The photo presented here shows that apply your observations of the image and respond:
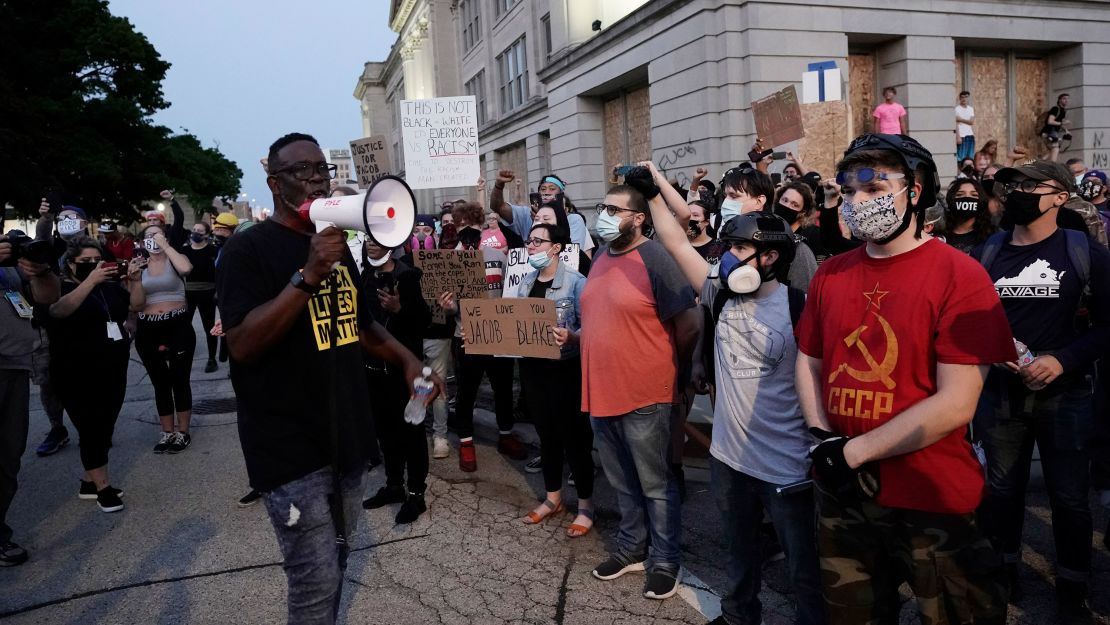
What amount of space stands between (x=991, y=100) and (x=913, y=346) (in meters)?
17.1

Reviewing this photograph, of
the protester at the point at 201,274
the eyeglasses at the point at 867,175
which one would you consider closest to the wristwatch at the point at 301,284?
the eyeglasses at the point at 867,175

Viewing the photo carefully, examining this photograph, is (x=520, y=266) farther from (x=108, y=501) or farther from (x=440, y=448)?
(x=108, y=501)

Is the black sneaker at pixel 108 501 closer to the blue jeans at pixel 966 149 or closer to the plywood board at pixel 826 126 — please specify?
the plywood board at pixel 826 126

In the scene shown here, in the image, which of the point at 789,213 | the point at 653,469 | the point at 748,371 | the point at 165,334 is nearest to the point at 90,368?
the point at 165,334

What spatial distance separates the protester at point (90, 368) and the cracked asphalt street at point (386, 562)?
0.32 metres

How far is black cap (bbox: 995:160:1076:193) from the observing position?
3.58 m

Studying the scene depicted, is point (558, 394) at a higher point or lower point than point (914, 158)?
lower

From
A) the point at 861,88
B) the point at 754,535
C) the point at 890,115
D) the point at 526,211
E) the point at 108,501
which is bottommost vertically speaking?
the point at 108,501

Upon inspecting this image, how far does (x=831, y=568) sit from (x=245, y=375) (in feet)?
7.06

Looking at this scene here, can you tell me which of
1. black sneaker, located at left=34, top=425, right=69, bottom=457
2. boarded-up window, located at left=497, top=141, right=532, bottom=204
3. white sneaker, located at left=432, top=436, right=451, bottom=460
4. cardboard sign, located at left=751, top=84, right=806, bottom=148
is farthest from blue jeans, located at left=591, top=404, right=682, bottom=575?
boarded-up window, located at left=497, top=141, right=532, bottom=204

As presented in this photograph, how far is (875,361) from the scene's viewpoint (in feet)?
7.99

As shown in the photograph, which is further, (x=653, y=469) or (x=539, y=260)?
(x=539, y=260)

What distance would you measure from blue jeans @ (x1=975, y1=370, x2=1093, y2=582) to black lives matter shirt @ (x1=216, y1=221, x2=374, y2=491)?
303 centimetres

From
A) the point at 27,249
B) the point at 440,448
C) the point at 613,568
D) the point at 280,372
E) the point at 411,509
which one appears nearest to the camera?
the point at 280,372
